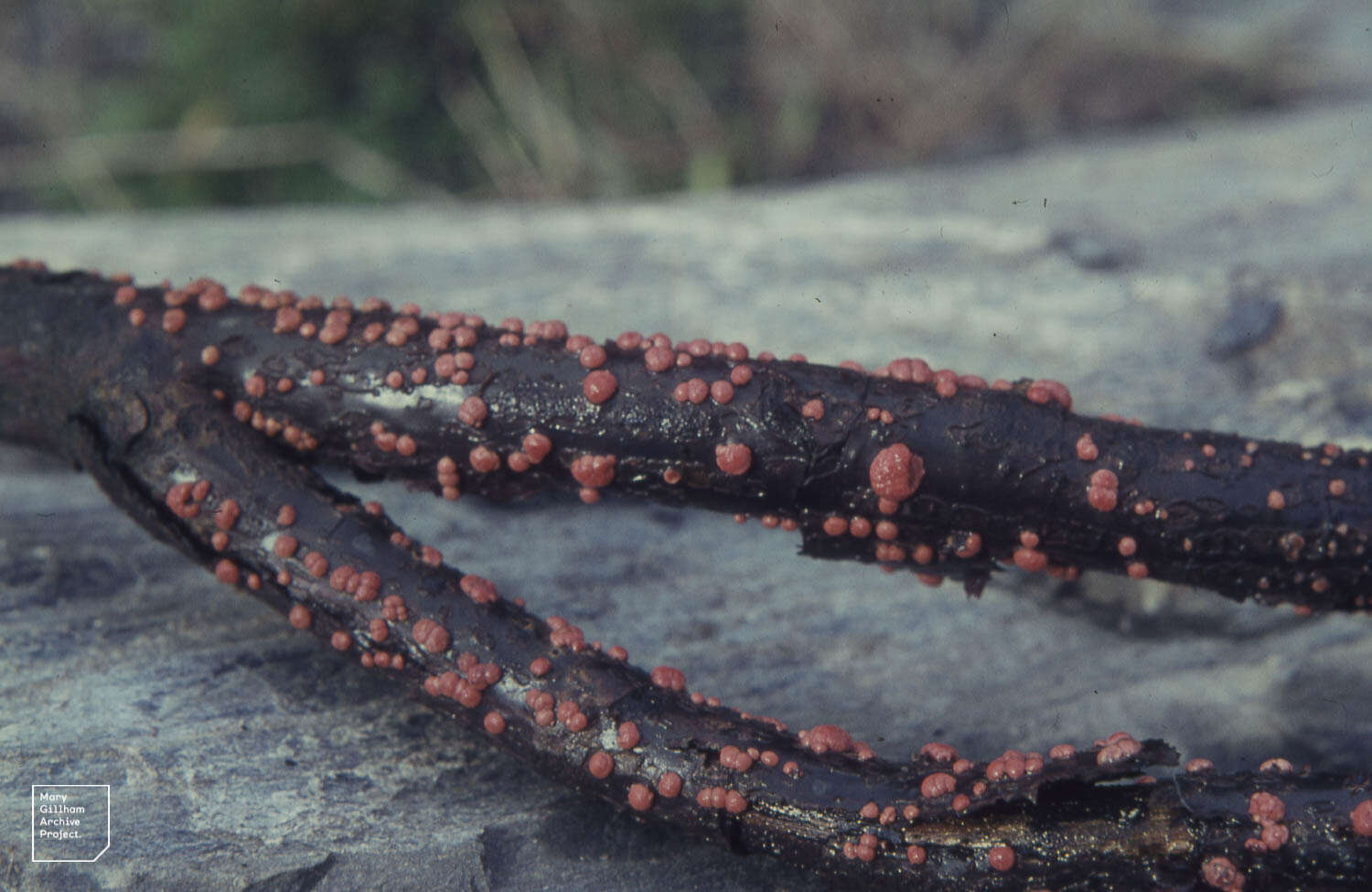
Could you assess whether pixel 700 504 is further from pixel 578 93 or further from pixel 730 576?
pixel 578 93

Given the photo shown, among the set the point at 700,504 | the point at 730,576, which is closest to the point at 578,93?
the point at 730,576

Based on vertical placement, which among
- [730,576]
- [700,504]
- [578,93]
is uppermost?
[578,93]

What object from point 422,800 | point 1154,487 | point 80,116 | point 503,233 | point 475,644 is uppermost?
point 80,116

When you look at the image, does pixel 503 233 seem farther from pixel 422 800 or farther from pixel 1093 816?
pixel 1093 816

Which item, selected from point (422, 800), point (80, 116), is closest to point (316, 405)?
point (422, 800)

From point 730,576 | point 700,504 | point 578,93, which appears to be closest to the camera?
point 700,504

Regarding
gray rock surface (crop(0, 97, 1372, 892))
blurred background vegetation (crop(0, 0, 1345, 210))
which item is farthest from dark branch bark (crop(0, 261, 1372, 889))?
blurred background vegetation (crop(0, 0, 1345, 210))
